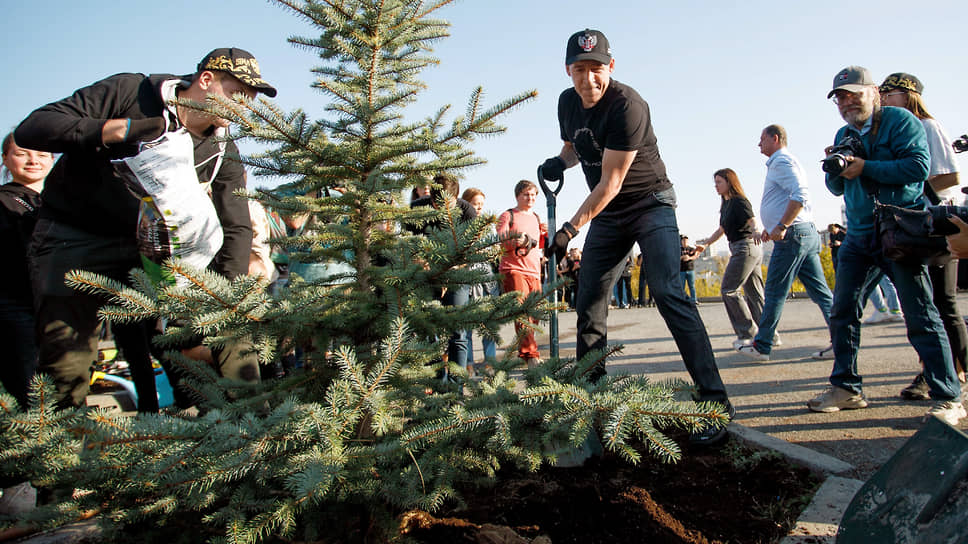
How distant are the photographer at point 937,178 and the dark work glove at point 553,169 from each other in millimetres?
2421

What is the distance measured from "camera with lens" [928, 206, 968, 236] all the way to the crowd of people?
0.28 ft

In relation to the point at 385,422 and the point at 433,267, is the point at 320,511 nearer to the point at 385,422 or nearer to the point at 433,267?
the point at 385,422

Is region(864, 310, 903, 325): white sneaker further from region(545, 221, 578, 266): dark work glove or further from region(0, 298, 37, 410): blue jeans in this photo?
region(0, 298, 37, 410): blue jeans

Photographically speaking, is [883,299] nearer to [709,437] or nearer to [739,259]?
[739,259]

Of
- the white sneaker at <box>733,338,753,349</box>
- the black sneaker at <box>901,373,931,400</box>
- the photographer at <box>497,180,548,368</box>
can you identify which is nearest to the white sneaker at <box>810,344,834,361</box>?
the white sneaker at <box>733,338,753,349</box>

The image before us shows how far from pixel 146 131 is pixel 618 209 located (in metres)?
2.32

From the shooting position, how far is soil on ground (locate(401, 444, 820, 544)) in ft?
5.97

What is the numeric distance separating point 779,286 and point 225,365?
16.0 ft

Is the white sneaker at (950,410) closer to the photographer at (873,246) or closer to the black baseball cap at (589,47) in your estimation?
the photographer at (873,246)

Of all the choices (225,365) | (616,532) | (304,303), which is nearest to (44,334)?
(225,365)

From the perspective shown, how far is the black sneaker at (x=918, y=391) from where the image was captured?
3.58 meters

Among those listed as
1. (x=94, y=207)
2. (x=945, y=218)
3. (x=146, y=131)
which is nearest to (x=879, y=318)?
(x=945, y=218)

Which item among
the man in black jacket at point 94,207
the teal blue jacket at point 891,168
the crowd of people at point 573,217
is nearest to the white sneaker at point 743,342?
the crowd of people at point 573,217

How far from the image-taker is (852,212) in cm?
359
